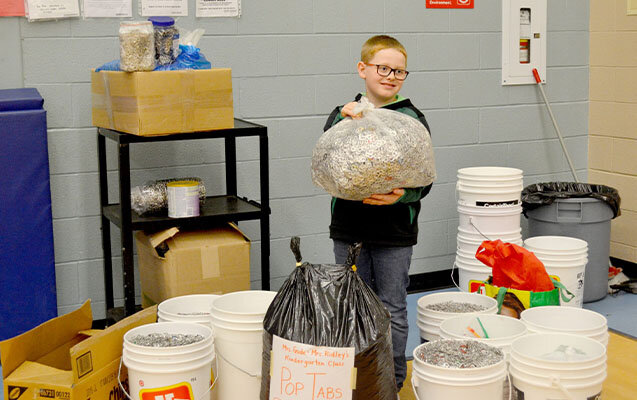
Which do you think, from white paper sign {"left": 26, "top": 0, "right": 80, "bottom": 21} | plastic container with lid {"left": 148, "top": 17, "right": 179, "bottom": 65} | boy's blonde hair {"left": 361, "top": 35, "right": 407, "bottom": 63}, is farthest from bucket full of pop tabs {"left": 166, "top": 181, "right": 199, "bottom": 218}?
white paper sign {"left": 26, "top": 0, "right": 80, "bottom": 21}

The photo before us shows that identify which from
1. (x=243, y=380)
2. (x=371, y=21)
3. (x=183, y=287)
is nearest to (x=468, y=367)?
(x=243, y=380)

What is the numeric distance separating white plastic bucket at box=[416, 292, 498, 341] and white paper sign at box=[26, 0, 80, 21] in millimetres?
1936

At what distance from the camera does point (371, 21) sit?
156 inches

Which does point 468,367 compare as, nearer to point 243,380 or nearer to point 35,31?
point 243,380

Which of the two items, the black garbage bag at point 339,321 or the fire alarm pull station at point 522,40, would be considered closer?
the black garbage bag at point 339,321

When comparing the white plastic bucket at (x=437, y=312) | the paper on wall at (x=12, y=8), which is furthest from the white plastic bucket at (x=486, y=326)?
the paper on wall at (x=12, y=8)

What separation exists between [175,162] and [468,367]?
1.93 m

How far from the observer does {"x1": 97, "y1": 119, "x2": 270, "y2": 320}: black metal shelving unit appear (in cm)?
290

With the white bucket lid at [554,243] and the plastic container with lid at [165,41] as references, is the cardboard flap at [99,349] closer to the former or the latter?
the plastic container with lid at [165,41]

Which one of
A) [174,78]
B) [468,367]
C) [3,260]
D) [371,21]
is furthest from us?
[371,21]

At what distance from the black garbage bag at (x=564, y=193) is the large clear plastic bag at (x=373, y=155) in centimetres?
162

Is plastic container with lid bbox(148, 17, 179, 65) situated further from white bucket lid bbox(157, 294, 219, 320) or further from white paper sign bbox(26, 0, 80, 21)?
white bucket lid bbox(157, 294, 219, 320)

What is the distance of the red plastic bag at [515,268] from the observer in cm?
305

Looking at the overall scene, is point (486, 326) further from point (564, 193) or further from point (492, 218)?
point (564, 193)
